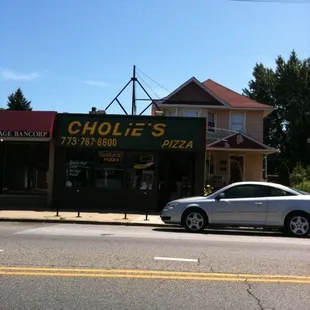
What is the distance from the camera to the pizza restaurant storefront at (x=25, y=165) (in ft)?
67.8

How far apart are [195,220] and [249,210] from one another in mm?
1540

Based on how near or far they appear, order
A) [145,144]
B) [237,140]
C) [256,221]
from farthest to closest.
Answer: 1. [237,140]
2. [145,144]
3. [256,221]

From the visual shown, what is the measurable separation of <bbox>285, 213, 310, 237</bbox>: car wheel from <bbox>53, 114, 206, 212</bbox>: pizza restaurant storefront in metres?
6.92

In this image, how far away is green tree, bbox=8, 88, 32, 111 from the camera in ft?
263

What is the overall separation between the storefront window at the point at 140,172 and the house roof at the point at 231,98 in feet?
43.9

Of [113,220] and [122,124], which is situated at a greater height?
[122,124]

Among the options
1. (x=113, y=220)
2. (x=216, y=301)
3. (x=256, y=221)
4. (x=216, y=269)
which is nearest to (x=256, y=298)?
(x=216, y=301)

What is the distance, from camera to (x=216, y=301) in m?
6.13

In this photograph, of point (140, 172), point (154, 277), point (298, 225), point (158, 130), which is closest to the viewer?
point (154, 277)

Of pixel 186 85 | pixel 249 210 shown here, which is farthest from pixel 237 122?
pixel 249 210

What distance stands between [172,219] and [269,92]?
164 ft

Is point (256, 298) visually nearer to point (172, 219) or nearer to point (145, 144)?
point (172, 219)

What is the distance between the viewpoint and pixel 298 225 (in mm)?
13914

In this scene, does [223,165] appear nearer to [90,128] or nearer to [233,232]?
[90,128]
